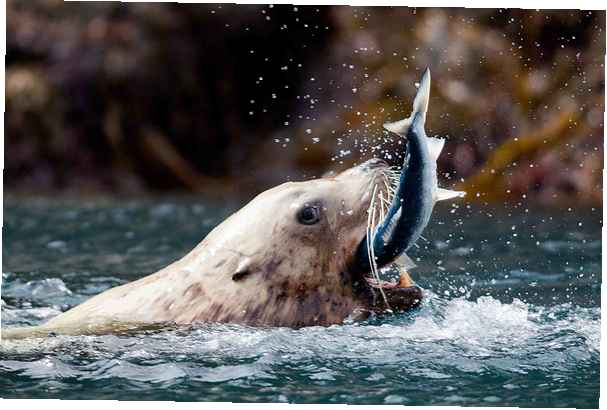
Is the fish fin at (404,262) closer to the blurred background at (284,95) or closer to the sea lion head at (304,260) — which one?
the sea lion head at (304,260)

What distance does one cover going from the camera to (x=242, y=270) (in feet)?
17.6

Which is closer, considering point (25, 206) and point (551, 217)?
point (551, 217)

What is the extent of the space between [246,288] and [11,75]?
7.97 metres

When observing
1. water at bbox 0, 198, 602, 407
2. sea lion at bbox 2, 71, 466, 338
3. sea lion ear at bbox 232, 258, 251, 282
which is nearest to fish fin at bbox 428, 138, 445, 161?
sea lion at bbox 2, 71, 466, 338

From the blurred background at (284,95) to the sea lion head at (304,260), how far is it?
243cm

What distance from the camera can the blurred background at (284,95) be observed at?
9219 mm

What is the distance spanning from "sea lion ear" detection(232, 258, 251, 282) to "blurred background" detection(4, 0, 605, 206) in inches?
115

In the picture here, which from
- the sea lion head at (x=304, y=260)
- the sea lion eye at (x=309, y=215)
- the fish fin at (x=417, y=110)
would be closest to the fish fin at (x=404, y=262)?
the sea lion head at (x=304, y=260)

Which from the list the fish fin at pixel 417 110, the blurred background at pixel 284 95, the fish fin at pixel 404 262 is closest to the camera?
the fish fin at pixel 417 110

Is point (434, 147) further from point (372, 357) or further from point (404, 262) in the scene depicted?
point (372, 357)

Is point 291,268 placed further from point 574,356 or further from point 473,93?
point 473,93

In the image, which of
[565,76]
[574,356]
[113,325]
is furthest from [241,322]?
[565,76]

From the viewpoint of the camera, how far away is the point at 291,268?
538 centimetres

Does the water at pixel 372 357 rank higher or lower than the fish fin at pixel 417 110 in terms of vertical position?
lower
